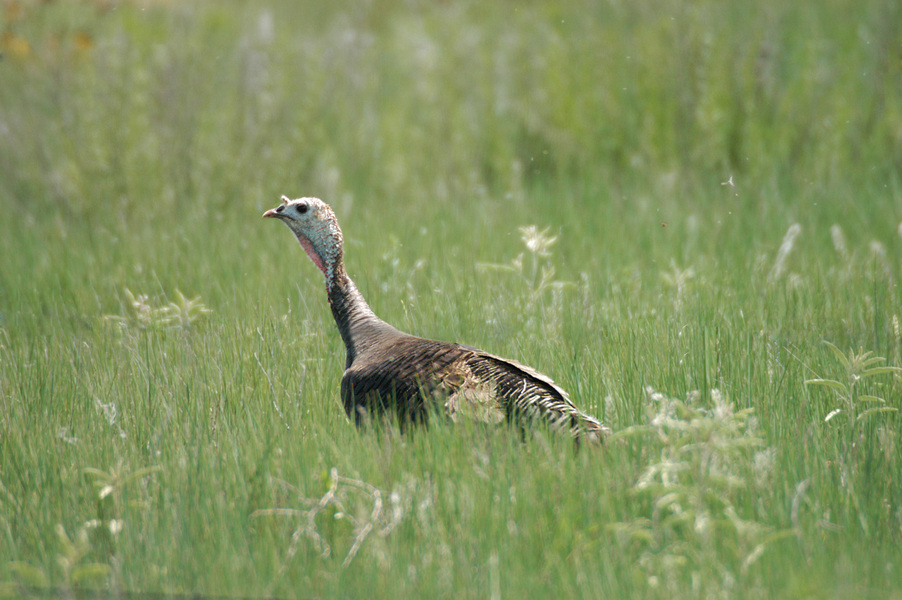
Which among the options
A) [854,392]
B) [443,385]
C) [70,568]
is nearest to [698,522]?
[443,385]

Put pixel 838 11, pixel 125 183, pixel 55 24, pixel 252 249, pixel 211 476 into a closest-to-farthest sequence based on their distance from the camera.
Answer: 1. pixel 211 476
2. pixel 252 249
3. pixel 125 183
4. pixel 838 11
5. pixel 55 24

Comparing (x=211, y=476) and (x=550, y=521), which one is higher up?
(x=211, y=476)

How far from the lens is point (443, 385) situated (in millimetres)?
3398

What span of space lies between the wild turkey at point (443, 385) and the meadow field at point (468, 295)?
0.12 meters

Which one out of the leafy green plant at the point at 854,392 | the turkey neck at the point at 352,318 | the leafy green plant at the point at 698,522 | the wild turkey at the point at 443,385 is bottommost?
the leafy green plant at the point at 698,522

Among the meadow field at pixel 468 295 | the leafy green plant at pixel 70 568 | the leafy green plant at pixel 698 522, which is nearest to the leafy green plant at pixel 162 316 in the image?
the meadow field at pixel 468 295

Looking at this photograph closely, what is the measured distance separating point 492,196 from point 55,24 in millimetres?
6989

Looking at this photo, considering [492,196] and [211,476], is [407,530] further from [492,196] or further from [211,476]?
[492,196]

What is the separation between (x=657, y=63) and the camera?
862cm

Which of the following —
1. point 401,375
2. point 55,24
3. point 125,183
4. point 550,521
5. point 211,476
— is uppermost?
point 55,24

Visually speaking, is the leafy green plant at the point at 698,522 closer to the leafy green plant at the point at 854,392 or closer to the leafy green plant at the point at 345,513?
the leafy green plant at the point at 854,392

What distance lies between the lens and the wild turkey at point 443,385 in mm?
3227

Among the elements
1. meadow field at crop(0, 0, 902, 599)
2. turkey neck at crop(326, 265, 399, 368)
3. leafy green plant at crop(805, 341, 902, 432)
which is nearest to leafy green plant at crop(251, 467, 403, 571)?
meadow field at crop(0, 0, 902, 599)

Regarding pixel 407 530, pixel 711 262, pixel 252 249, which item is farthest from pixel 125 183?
pixel 407 530
